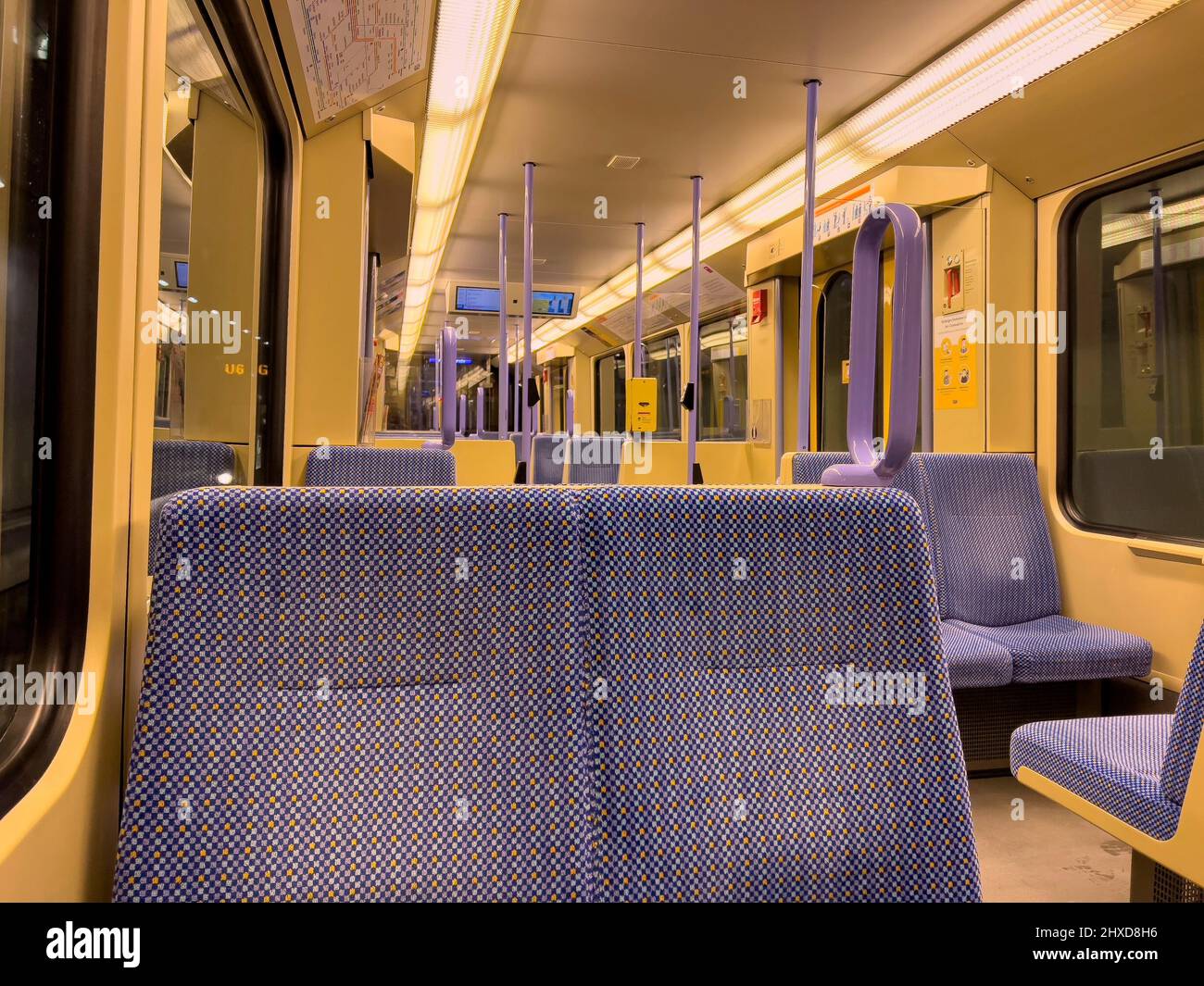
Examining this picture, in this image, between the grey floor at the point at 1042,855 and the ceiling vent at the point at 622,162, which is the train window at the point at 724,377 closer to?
the ceiling vent at the point at 622,162

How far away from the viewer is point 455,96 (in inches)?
172

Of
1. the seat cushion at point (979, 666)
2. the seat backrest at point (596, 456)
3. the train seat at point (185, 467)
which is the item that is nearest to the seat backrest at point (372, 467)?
the train seat at point (185, 467)

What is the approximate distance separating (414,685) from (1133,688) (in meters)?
3.29

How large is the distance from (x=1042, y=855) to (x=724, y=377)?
18.7 feet

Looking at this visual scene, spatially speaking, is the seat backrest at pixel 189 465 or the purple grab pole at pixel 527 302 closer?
the seat backrest at pixel 189 465

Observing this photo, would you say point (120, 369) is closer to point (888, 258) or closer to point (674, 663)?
point (674, 663)

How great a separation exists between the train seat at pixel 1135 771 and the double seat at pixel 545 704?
31.8 inches

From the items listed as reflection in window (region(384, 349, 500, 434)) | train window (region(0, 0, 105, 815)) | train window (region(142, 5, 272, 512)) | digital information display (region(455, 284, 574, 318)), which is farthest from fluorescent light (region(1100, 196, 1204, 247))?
reflection in window (region(384, 349, 500, 434))

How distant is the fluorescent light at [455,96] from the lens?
354cm

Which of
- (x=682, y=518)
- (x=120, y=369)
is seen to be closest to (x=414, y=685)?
(x=682, y=518)

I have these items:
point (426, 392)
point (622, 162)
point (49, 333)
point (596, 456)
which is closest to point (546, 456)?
point (596, 456)

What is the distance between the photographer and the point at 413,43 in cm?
362

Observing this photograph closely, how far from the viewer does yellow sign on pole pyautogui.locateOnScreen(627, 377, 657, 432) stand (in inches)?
212

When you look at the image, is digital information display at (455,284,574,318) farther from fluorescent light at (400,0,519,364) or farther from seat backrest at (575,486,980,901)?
seat backrest at (575,486,980,901)
